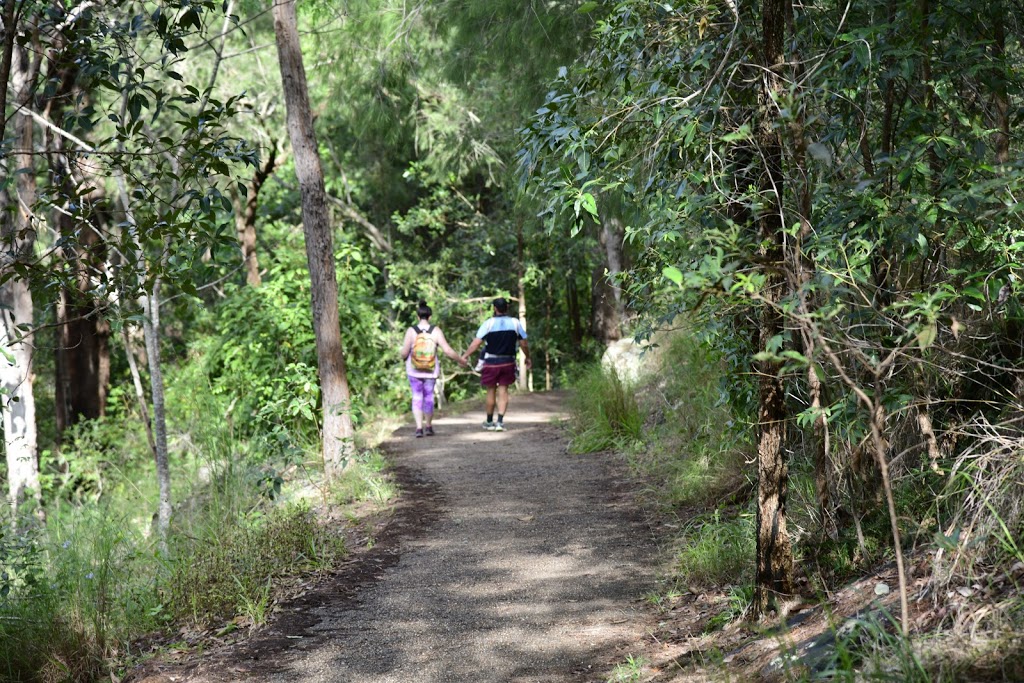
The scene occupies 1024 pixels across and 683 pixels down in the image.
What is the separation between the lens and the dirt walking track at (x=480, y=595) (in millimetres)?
5641

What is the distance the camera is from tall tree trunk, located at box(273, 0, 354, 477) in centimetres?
1003

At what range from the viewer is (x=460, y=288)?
2091 centimetres

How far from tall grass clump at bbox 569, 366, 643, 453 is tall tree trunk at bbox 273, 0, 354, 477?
292cm

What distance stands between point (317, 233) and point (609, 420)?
4069mm

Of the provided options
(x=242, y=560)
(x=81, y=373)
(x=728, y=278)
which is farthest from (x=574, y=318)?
(x=728, y=278)

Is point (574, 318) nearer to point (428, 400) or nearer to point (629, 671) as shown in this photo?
point (428, 400)

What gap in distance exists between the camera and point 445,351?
12.4 metres

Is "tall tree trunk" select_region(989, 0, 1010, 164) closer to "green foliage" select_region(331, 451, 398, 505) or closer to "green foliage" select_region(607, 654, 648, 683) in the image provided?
"green foliage" select_region(607, 654, 648, 683)

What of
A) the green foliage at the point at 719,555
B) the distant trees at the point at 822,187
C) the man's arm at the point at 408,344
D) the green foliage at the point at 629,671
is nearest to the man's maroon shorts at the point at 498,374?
the man's arm at the point at 408,344

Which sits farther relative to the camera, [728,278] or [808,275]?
[808,275]

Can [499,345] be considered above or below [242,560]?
above

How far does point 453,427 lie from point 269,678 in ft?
28.8

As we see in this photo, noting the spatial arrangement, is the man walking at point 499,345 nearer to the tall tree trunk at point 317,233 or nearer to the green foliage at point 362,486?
the tall tree trunk at point 317,233

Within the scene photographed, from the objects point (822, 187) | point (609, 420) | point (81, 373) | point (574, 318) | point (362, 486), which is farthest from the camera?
point (574, 318)
